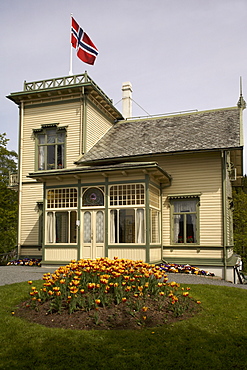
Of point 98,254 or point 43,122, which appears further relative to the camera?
point 43,122

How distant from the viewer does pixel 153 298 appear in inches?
314

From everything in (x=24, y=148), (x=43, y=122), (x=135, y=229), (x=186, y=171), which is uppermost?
(x=43, y=122)

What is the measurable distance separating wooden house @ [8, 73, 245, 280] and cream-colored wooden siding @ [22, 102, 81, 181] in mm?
49

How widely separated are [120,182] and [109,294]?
7.58 m

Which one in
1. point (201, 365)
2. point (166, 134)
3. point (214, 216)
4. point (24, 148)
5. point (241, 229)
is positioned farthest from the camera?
point (241, 229)

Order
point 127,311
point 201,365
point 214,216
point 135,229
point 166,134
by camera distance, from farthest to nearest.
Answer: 1. point 166,134
2. point 214,216
3. point 135,229
4. point 127,311
5. point 201,365

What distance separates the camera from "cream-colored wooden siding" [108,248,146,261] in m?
14.5

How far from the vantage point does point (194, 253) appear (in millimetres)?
16062

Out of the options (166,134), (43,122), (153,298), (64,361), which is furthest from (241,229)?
(64,361)

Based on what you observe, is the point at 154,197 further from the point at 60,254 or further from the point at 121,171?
the point at 60,254

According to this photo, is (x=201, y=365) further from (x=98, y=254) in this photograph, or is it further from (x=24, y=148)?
(x=24, y=148)

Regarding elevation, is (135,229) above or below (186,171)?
below

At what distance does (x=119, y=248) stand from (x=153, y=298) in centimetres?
695

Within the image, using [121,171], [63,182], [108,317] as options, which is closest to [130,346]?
[108,317]
